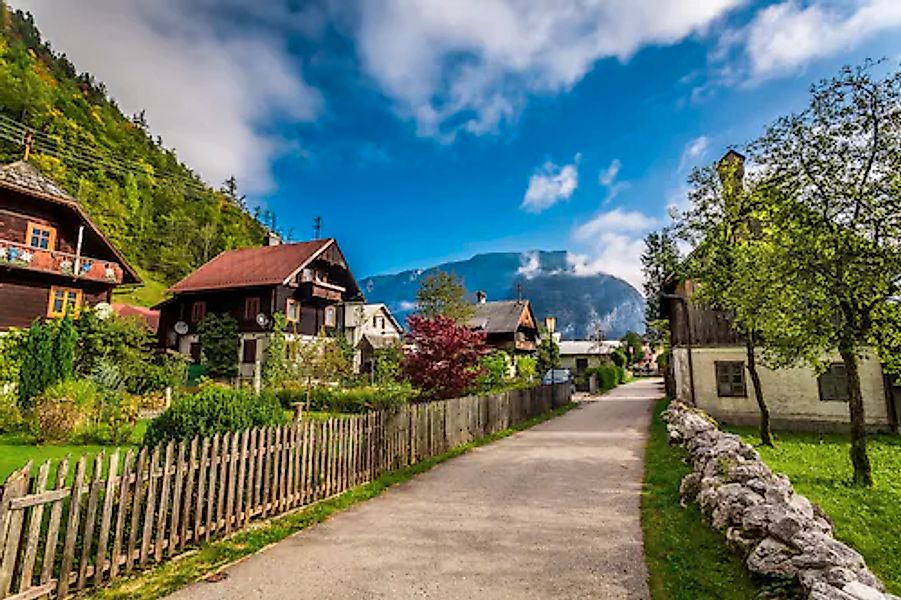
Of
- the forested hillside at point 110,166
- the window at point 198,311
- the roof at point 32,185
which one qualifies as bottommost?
the window at point 198,311

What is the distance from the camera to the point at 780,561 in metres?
4.61

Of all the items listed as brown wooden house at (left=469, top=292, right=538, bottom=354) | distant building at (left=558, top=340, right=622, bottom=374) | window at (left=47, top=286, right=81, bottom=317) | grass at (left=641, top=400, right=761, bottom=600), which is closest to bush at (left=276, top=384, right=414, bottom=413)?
window at (left=47, top=286, right=81, bottom=317)

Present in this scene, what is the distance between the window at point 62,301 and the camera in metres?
23.9

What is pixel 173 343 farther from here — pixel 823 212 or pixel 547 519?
pixel 823 212

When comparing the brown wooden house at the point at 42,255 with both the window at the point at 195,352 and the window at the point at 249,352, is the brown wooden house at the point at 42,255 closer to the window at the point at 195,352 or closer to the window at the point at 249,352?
the window at the point at 249,352

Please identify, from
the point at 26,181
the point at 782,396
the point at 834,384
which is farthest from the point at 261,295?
the point at 834,384

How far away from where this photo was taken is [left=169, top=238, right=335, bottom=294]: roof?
36.0 m

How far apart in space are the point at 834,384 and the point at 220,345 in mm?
35034

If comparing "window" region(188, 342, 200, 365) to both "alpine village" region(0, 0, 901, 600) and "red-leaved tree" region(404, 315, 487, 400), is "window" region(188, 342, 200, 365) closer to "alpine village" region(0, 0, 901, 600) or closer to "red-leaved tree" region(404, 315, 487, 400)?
"alpine village" region(0, 0, 901, 600)

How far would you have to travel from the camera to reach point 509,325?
51.4m

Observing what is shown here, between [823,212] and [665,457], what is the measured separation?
646cm

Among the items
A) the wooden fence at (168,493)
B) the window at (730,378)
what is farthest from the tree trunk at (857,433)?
the window at (730,378)

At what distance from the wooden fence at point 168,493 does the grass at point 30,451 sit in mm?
806

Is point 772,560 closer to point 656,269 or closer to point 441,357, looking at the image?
point 441,357
